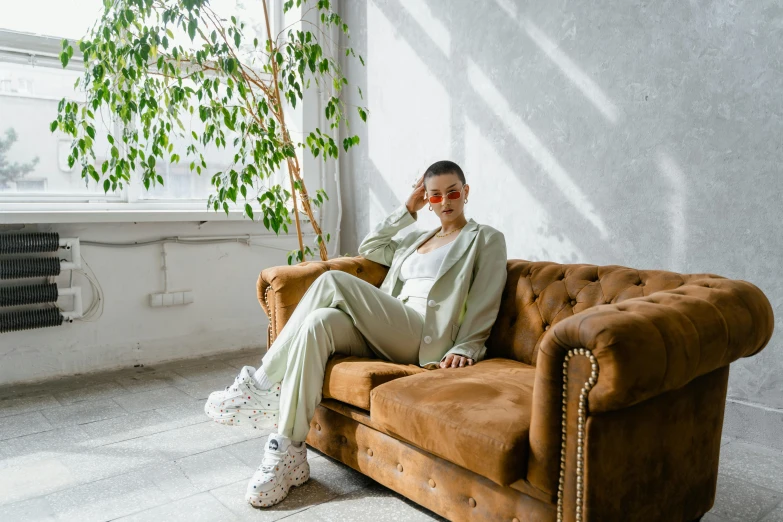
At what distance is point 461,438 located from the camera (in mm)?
1600

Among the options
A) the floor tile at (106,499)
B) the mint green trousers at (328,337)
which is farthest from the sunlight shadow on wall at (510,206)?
the floor tile at (106,499)

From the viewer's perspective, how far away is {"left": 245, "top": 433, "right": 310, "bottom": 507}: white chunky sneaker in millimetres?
1965

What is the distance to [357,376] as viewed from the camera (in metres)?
2.01

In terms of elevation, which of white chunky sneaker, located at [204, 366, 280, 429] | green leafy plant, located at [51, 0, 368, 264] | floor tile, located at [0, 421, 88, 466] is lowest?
floor tile, located at [0, 421, 88, 466]

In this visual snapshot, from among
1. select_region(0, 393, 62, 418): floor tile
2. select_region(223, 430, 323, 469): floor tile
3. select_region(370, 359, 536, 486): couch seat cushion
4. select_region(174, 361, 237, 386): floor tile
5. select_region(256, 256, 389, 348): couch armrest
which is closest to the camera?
select_region(370, 359, 536, 486): couch seat cushion

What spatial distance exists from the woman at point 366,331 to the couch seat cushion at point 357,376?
42 mm

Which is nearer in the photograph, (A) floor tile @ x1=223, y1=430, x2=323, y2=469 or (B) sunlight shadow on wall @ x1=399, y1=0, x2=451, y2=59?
(A) floor tile @ x1=223, y1=430, x2=323, y2=469

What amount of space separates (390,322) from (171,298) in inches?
78.7

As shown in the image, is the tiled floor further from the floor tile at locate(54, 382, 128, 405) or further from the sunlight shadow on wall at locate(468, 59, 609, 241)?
the sunlight shadow on wall at locate(468, 59, 609, 241)

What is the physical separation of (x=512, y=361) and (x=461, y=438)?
0.68 meters

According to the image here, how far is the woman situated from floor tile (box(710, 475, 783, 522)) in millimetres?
892

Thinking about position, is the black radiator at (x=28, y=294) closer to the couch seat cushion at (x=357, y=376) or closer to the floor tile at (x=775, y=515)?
the couch seat cushion at (x=357, y=376)

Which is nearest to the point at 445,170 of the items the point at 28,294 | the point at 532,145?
the point at 532,145

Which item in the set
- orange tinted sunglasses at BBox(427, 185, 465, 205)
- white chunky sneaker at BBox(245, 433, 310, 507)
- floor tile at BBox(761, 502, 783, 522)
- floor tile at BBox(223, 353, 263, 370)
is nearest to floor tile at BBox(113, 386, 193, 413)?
floor tile at BBox(223, 353, 263, 370)
